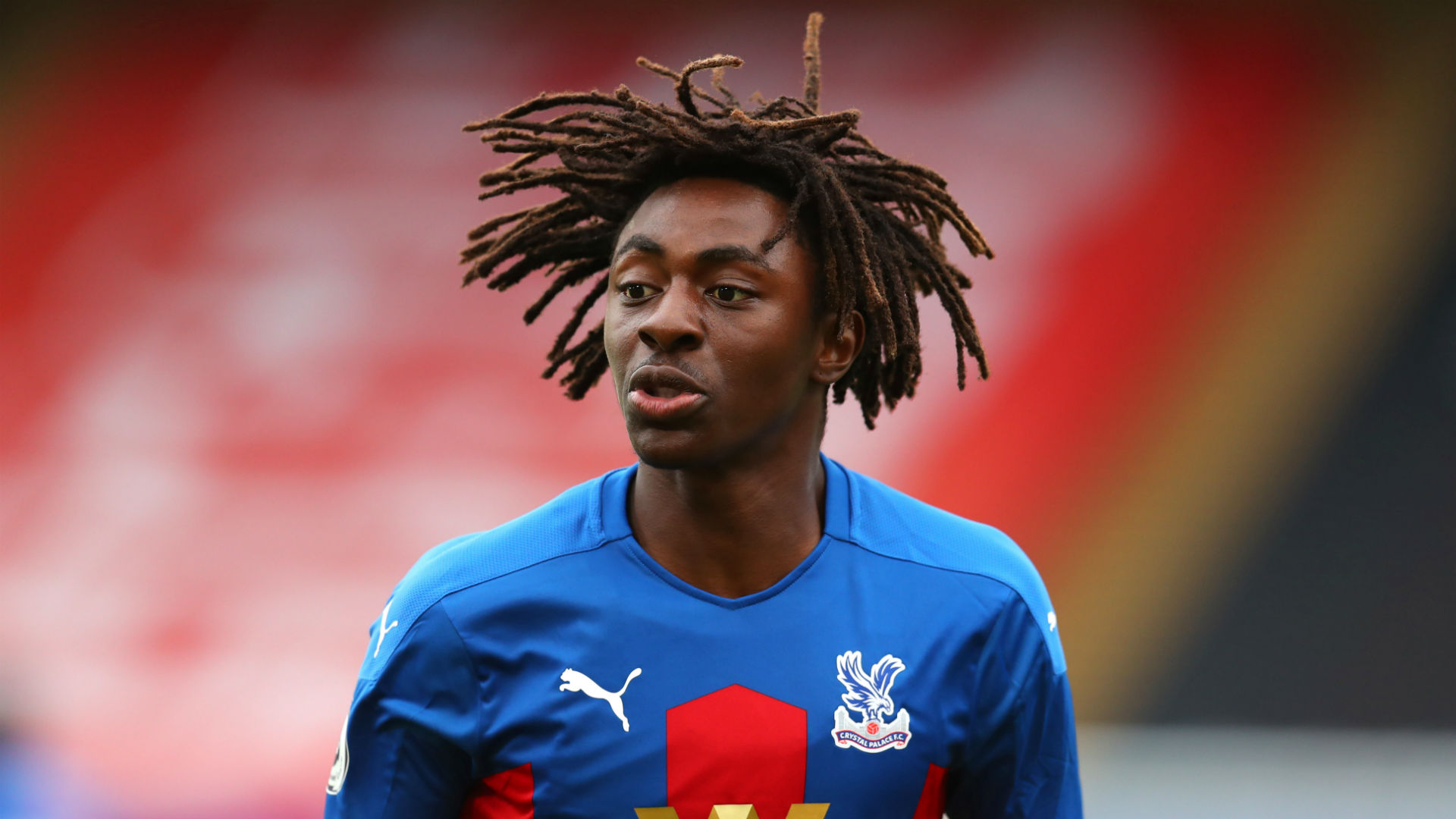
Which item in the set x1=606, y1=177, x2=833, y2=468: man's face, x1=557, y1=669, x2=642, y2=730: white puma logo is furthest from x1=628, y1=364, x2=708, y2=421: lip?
x1=557, y1=669, x2=642, y2=730: white puma logo

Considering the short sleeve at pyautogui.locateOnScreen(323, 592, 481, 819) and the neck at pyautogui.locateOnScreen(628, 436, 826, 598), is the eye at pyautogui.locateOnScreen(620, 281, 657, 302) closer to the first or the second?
the neck at pyautogui.locateOnScreen(628, 436, 826, 598)

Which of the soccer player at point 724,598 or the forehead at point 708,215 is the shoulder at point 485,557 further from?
the forehead at point 708,215

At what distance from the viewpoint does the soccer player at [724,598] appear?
1.75m

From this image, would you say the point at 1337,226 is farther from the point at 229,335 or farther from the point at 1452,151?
the point at 229,335

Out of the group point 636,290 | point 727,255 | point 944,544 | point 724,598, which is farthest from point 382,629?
point 944,544

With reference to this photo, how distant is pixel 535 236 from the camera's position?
2186 mm

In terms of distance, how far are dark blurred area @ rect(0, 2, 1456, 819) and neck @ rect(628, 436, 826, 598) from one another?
2.88 m

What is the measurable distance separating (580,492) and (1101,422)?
10.9 feet

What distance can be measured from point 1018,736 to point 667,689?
0.54 m

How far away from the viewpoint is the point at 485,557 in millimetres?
1863

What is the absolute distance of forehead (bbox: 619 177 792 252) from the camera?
1.82m

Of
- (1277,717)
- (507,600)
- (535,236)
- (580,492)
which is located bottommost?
(1277,717)

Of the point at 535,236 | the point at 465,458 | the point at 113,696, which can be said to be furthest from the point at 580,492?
the point at 113,696

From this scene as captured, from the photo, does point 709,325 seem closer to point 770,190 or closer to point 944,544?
point 770,190
